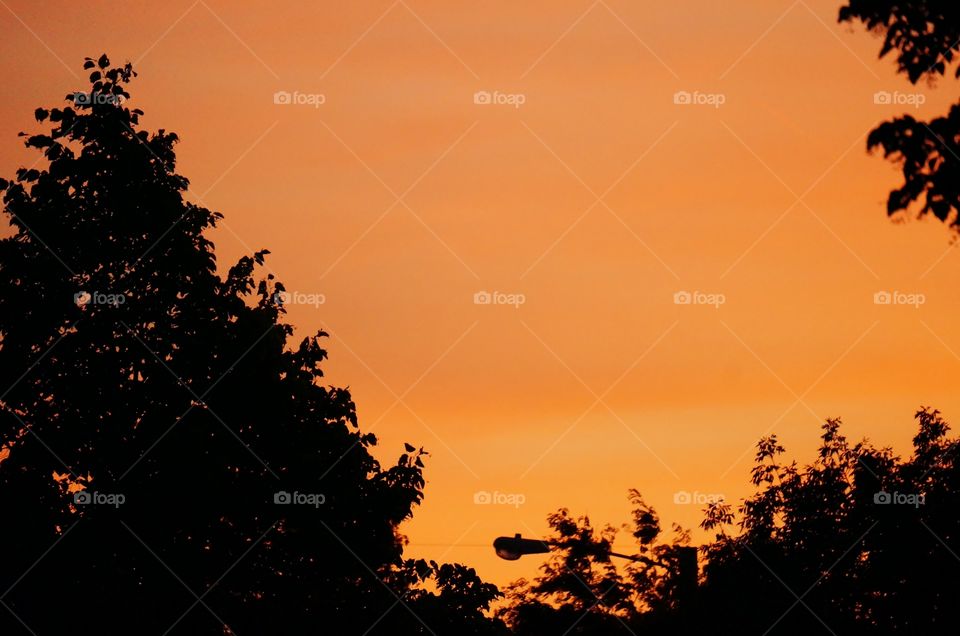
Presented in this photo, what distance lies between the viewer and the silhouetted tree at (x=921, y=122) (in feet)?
30.2

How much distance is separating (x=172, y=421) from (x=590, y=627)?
775cm

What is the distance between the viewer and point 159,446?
20281mm

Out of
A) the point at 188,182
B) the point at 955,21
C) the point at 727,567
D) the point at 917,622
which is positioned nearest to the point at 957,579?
the point at 917,622

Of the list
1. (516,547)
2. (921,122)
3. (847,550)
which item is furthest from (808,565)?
(921,122)

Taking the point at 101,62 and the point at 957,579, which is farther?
the point at 957,579

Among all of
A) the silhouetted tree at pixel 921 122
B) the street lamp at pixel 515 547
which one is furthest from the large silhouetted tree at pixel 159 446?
the silhouetted tree at pixel 921 122

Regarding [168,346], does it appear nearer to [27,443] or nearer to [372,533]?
[27,443]

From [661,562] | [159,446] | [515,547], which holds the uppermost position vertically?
[661,562]

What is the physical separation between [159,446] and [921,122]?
14.0 m

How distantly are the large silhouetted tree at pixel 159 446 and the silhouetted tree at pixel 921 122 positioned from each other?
13.3 metres

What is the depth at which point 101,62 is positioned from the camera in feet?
70.6

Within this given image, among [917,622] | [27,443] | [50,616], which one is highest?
[917,622]

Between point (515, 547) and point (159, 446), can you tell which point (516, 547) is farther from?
point (159, 446)

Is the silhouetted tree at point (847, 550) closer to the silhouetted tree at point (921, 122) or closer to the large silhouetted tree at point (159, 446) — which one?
the large silhouetted tree at point (159, 446)
